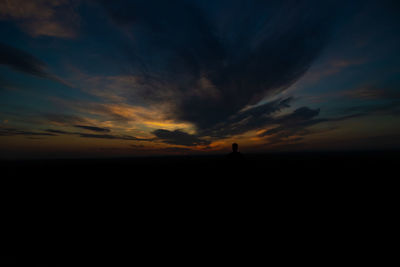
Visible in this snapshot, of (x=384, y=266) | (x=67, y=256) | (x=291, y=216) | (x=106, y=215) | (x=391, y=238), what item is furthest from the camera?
(x=106, y=215)

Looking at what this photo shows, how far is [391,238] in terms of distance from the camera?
4.20 meters

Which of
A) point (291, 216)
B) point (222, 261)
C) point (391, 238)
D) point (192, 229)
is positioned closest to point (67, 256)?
point (192, 229)

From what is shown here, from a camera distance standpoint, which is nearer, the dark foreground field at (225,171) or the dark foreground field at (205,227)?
the dark foreground field at (205,227)

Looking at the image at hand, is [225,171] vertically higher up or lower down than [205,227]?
higher up

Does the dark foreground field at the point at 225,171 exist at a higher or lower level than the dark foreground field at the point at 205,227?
higher

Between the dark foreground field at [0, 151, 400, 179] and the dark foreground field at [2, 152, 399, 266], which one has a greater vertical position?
the dark foreground field at [0, 151, 400, 179]

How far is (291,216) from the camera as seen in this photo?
5.69m

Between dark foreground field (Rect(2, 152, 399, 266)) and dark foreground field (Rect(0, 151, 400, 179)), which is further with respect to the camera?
dark foreground field (Rect(0, 151, 400, 179))

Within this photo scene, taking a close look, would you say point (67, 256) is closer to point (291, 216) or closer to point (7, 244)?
point (7, 244)

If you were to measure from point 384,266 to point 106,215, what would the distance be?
8.40m

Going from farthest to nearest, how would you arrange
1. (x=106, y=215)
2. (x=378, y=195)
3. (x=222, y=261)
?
(x=378, y=195), (x=106, y=215), (x=222, y=261)

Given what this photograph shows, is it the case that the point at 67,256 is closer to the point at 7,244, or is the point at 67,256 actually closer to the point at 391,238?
the point at 7,244

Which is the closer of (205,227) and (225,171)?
(205,227)

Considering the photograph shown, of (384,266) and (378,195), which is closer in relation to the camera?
(384,266)
